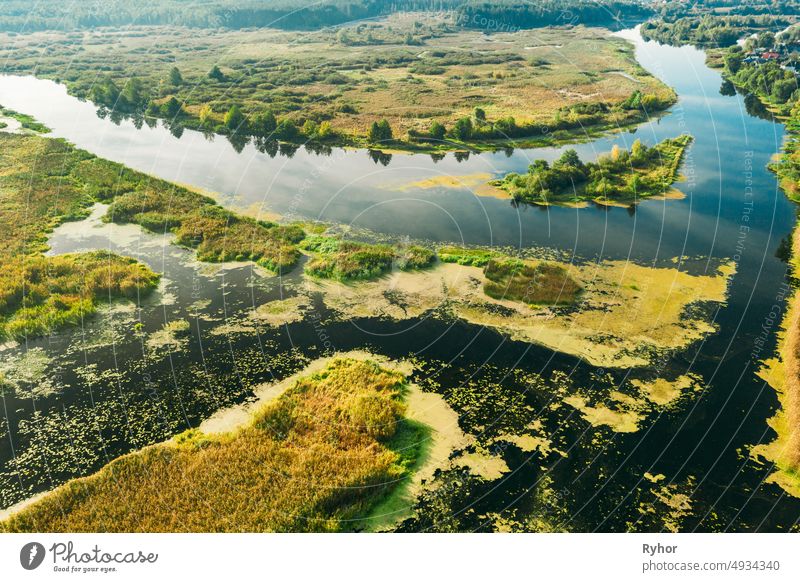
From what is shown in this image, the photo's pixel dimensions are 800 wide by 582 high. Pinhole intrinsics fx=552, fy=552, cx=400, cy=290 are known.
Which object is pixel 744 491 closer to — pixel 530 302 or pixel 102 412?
pixel 530 302

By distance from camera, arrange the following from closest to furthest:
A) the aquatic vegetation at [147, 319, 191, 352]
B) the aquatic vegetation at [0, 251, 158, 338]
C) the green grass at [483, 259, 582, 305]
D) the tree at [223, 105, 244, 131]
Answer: the aquatic vegetation at [147, 319, 191, 352] < the aquatic vegetation at [0, 251, 158, 338] < the green grass at [483, 259, 582, 305] < the tree at [223, 105, 244, 131]

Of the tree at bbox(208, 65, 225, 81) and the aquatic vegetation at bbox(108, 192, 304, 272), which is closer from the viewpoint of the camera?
the aquatic vegetation at bbox(108, 192, 304, 272)

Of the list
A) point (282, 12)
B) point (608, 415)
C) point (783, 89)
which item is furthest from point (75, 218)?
point (282, 12)

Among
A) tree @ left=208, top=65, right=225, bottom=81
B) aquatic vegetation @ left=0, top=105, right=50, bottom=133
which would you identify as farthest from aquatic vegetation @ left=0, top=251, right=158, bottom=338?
tree @ left=208, top=65, right=225, bottom=81

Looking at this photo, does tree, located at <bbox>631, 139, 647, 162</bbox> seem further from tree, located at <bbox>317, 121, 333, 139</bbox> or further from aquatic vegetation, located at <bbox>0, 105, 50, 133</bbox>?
aquatic vegetation, located at <bbox>0, 105, 50, 133</bbox>

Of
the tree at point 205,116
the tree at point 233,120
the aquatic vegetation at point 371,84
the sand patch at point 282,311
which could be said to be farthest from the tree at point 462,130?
the sand patch at point 282,311

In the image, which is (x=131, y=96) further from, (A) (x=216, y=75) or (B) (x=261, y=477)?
(B) (x=261, y=477)
